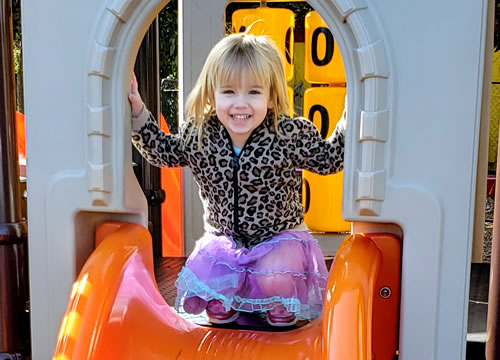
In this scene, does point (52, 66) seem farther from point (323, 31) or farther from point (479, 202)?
point (323, 31)

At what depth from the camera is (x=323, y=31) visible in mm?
3357

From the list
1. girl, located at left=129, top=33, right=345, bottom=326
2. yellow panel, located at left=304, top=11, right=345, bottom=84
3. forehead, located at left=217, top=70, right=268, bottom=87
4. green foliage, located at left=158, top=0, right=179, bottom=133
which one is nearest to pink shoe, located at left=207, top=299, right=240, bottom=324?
girl, located at left=129, top=33, right=345, bottom=326

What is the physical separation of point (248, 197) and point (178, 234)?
A: 177 cm

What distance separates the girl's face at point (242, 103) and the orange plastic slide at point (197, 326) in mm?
442

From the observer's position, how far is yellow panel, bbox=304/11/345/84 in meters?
3.37

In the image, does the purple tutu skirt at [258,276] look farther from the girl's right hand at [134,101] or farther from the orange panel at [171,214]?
the orange panel at [171,214]

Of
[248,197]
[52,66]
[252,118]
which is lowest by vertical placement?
[248,197]

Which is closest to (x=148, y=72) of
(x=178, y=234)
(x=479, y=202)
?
(x=178, y=234)

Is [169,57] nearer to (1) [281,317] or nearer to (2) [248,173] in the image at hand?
(2) [248,173]

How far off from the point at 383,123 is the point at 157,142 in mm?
730

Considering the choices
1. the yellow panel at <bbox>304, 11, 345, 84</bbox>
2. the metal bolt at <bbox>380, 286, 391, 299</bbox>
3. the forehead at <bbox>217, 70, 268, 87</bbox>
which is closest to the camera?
the metal bolt at <bbox>380, 286, 391, 299</bbox>

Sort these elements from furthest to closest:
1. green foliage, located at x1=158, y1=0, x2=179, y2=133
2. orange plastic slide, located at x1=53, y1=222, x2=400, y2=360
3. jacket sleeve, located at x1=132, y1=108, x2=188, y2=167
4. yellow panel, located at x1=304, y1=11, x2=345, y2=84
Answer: green foliage, located at x1=158, y1=0, x2=179, y2=133 < yellow panel, located at x1=304, y1=11, x2=345, y2=84 < jacket sleeve, located at x1=132, y1=108, x2=188, y2=167 < orange plastic slide, located at x1=53, y1=222, x2=400, y2=360

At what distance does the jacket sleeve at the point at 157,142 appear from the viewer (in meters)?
1.87

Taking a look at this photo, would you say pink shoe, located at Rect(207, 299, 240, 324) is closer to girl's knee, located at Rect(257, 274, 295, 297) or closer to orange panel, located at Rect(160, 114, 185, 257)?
girl's knee, located at Rect(257, 274, 295, 297)
